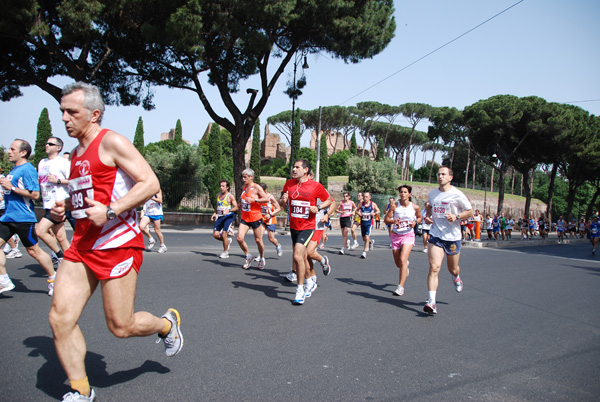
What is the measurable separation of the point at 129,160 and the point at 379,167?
3771 centimetres

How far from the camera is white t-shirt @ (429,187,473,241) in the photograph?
5.89 m

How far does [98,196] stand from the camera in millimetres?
2812

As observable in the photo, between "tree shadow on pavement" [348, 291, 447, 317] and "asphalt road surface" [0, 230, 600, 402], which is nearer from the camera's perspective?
"asphalt road surface" [0, 230, 600, 402]

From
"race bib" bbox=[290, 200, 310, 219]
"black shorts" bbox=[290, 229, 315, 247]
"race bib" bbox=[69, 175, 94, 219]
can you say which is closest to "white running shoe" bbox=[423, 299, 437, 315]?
"black shorts" bbox=[290, 229, 315, 247]

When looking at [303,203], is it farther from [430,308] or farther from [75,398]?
[75,398]

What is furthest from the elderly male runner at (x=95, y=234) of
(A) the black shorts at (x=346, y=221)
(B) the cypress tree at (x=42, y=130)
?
(B) the cypress tree at (x=42, y=130)

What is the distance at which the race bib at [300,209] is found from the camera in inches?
243

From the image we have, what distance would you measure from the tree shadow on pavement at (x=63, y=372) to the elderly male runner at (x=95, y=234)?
41 cm

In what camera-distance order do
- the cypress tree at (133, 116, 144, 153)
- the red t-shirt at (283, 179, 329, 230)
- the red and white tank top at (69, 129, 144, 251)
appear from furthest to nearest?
the cypress tree at (133, 116, 144, 153) < the red t-shirt at (283, 179, 329, 230) < the red and white tank top at (69, 129, 144, 251)

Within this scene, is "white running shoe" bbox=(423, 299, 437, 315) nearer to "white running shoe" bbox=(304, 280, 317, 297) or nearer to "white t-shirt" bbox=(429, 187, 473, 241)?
"white t-shirt" bbox=(429, 187, 473, 241)

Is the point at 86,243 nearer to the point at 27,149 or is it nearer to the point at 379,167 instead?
the point at 27,149

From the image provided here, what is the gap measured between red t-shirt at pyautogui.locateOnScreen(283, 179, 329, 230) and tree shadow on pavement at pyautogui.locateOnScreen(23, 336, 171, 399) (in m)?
3.03

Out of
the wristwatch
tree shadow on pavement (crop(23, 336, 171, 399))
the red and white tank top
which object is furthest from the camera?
tree shadow on pavement (crop(23, 336, 171, 399))

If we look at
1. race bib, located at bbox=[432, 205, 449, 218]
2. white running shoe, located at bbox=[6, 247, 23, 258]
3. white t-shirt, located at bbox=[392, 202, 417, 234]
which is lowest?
white running shoe, located at bbox=[6, 247, 23, 258]
